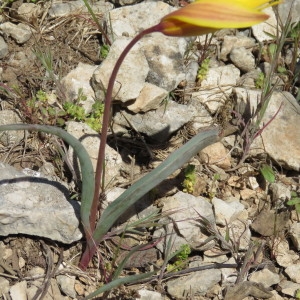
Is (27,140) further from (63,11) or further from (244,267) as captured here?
(244,267)

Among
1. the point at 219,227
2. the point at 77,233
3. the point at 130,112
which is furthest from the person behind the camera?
the point at 130,112

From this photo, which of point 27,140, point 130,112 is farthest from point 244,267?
point 27,140

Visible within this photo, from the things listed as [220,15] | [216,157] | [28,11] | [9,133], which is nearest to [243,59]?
[216,157]

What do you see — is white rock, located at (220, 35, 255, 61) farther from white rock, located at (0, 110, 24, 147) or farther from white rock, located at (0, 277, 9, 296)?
white rock, located at (0, 277, 9, 296)

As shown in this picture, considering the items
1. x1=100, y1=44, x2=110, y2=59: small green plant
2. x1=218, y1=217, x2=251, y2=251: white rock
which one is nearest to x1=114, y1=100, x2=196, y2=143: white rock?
x1=100, y1=44, x2=110, y2=59: small green plant

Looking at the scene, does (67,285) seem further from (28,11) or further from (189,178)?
(28,11)

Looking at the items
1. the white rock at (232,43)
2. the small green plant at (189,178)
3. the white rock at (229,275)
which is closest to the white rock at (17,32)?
the white rock at (232,43)
